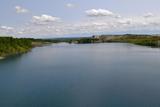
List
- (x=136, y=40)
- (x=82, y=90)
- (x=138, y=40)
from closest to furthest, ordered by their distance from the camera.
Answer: (x=82, y=90) < (x=138, y=40) < (x=136, y=40)

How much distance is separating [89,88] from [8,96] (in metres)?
8.88

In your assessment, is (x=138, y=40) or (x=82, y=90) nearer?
(x=82, y=90)

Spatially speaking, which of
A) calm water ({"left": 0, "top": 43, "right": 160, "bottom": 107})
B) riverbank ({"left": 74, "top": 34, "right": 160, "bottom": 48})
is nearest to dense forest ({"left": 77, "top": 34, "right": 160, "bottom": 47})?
riverbank ({"left": 74, "top": 34, "right": 160, "bottom": 48})

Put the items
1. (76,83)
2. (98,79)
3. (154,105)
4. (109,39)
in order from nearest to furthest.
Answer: (154,105) → (76,83) → (98,79) → (109,39)

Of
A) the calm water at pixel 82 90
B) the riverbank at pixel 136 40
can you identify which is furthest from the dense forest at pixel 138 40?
the calm water at pixel 82 90

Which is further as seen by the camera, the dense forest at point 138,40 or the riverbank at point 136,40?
the riverbank at point 136,40

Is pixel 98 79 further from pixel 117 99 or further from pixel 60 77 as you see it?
pixel 117 99

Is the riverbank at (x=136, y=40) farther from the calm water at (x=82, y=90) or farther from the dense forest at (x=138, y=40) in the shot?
the calm water at (x=82, y=90)

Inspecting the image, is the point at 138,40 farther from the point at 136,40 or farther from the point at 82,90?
the point at 82,90

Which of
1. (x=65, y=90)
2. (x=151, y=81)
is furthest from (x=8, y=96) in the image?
(x=151, y=81)

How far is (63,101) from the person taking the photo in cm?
2403

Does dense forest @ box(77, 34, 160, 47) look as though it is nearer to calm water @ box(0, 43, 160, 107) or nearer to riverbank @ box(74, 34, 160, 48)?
riverbank @ box(74, 34, 160, 48)

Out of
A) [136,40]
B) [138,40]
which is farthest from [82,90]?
[136,40]

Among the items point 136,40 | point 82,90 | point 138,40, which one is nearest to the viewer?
point 82,90
